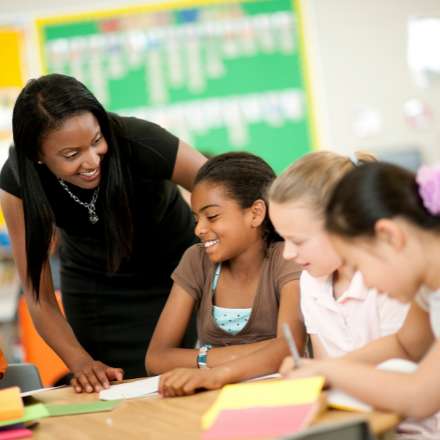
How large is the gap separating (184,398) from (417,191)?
625 millimetres

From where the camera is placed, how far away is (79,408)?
166cm

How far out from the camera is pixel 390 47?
5285mm

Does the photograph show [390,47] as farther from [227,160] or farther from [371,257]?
[371,257]

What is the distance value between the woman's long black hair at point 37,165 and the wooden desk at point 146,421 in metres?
0.64

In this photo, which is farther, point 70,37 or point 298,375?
point 70,37

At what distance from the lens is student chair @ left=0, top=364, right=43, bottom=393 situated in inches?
86.5

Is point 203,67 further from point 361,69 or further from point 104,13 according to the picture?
point 361,69

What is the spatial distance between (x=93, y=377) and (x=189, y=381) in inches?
14.4

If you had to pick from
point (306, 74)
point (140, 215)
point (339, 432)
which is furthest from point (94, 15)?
point (339, 432)

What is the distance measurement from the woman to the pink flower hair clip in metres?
0.93

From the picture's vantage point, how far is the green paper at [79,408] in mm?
1621

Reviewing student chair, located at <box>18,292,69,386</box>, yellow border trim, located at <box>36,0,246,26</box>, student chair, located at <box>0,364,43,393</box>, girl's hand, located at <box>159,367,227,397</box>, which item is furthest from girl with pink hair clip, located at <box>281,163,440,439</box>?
yellow border trim, located at <box>36,0,246,26</box>

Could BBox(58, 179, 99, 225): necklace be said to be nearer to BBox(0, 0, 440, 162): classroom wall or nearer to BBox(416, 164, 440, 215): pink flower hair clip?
BBox(416, 164, 440, 215): pink flower hair clip

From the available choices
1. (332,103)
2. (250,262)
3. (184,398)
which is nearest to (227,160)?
(250,262)
